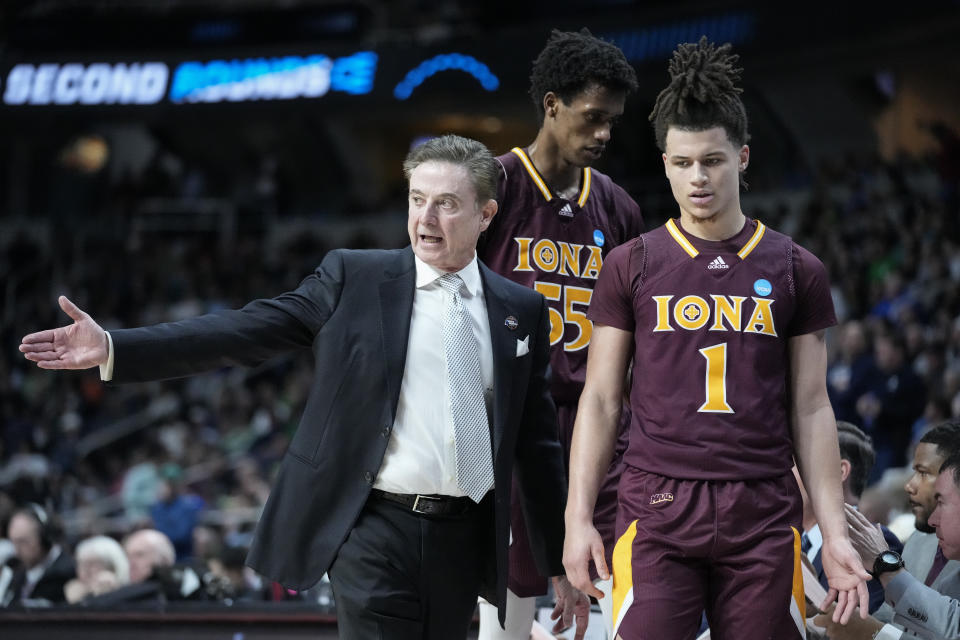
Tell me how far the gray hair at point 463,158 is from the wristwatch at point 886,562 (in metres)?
1.53

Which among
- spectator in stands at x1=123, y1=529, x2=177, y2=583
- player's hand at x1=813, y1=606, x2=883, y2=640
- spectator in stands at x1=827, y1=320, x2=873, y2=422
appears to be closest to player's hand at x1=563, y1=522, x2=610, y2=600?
player's hand at x1=813, y1=606, x2=883, y2=640

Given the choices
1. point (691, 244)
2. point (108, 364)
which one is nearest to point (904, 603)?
point (691, 244)

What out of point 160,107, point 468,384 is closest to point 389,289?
point 468,384

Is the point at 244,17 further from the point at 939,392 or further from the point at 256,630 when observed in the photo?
the point at 256,630

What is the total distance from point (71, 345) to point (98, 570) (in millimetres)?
5119

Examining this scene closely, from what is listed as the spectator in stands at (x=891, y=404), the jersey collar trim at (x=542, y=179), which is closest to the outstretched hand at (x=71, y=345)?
the jersey collar trim at (x=542, y=179)

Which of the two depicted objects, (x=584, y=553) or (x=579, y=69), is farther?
(x=579, y=69)

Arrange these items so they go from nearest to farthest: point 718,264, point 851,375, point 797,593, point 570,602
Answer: point 797,593 < point 718,264 < point 570,602 < point 851,375

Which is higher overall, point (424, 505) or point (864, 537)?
point (424, 505)

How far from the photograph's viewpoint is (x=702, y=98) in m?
3.10

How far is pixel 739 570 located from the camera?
292cm

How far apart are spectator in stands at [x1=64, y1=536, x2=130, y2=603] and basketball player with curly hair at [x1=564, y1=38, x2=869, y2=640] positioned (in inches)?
202

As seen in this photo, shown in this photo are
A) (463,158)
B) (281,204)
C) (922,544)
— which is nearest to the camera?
(463,158)

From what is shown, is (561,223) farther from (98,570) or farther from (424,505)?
(98,570)
